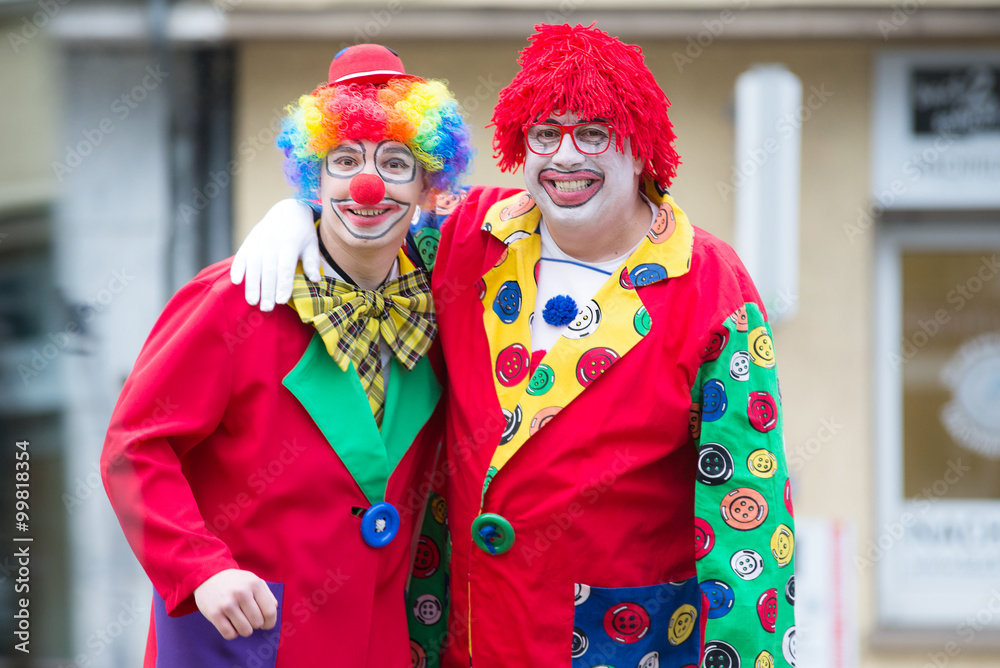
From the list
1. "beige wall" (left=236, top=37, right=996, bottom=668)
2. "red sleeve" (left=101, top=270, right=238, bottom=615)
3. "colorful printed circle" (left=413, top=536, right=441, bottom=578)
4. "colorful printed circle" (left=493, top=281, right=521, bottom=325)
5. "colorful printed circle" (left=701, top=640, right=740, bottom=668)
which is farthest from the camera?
"beige wall" (left=236, top=37, right=996, bottom=668)

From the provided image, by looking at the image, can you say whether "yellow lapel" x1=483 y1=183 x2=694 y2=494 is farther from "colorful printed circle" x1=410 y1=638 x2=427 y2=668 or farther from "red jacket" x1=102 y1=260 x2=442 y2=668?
"colorful printed circle" x1=410 y1=638 x2=427 y2=668

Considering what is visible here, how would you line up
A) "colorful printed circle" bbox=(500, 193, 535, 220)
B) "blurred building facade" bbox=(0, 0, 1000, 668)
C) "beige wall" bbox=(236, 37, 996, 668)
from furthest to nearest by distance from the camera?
"beige wall" bbox=(236, 37, 996, 668), "blurred building facade" bbox=(0, 0, 1000, 668), "colorful printed circle" bbox=(500, 193, 535, 220)

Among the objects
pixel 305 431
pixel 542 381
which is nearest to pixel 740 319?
pixel 542 381

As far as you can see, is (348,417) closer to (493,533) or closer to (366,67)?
(493,533)

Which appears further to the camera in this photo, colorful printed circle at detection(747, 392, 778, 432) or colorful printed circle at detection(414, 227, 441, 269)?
colorful printed circle at detection(414, 227, 441, 269)

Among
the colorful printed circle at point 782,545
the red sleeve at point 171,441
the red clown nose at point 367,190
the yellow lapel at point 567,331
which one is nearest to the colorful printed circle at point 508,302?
the yellow lapel at point 567,331

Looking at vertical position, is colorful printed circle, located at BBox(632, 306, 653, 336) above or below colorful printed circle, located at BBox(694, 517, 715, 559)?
above

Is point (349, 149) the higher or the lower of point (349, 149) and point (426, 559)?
the higher

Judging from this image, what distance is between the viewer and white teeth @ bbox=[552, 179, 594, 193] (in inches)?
74.9

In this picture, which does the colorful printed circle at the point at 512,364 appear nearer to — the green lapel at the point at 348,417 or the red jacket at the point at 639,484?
the red jacket at the point at 639,484

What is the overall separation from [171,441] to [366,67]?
2.68 ft

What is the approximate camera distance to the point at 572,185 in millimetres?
1906

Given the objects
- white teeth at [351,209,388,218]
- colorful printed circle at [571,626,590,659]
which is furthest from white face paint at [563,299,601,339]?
colorful printed circle at [571,626,590,659]

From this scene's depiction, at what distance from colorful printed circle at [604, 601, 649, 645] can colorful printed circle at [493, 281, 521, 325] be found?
60cm
